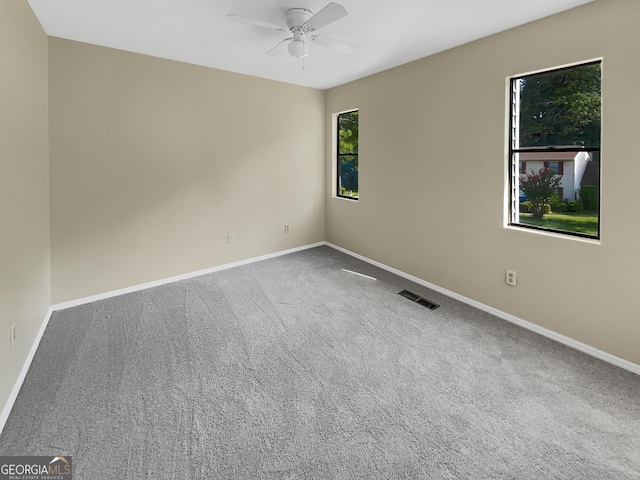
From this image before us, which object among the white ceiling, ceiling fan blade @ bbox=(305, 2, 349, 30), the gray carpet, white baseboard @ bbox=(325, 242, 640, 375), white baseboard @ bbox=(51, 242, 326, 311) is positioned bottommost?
the gray carpet

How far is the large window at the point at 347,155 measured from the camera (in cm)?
505

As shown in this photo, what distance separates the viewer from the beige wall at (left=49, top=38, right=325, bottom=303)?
323 cm

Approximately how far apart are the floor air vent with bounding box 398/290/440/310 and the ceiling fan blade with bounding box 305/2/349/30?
2579 millimetres

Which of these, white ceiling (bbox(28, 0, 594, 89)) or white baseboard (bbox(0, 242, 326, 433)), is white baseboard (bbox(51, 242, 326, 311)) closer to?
white baseboard (bbox(0, 242, 326, 433))

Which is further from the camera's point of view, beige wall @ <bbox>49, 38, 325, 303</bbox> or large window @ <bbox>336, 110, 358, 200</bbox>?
large window @ <bbox>336, 110, 358, 200</bbox>

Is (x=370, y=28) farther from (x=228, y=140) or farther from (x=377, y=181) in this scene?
(x=228, y=140)

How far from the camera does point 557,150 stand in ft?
8.73

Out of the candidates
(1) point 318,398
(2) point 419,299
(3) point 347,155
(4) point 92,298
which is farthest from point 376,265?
(4) point 92,298

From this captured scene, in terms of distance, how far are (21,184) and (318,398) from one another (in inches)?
95.7

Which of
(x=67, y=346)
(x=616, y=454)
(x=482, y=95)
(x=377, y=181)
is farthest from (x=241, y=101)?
(x=616, y=454)

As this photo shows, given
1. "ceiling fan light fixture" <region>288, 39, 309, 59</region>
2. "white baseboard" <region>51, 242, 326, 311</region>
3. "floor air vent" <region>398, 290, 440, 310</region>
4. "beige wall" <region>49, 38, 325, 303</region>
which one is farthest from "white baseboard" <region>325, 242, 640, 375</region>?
"ceiling fan light fixture" <region>288, 39, 309, 59</region>

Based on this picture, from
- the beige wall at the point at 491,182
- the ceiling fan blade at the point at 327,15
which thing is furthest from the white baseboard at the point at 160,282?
the ceiling fan blade at the point at 327,15

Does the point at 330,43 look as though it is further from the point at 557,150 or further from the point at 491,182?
the point at 557,150

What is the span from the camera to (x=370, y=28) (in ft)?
9.32
